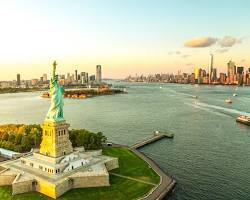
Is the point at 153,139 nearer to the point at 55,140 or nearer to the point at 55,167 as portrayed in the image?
the point at 55,140

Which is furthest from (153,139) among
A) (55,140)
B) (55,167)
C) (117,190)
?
(55,167)

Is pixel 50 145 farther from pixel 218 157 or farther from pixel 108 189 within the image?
pixel 218 157

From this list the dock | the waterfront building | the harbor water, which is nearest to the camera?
the waterfront building

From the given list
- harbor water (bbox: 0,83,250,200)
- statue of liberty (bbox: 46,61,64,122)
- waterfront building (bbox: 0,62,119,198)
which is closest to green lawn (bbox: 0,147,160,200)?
waterfront building (bbox: 0,62,119,198)

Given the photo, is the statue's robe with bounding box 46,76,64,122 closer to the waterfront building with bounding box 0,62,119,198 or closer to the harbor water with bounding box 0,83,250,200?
the waterfront building with bounding box 0,62,119,198

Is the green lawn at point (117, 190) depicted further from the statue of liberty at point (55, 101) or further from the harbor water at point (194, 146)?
the statue of liberty at point (55, 101)

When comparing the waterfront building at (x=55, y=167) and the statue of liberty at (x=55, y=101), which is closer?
the waterfront building at (x=55, y=167)

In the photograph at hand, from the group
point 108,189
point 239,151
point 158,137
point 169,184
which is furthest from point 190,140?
point 108,189

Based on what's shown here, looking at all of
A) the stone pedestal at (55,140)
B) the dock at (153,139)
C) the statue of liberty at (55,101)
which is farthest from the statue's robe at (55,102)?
the dock at (153,139)
